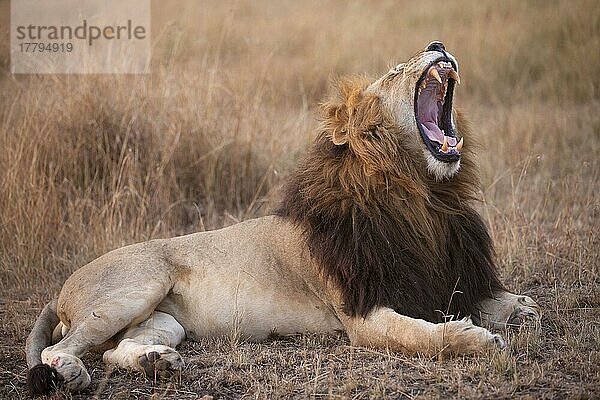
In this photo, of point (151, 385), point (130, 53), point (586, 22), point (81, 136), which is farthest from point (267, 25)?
point (151, 385)

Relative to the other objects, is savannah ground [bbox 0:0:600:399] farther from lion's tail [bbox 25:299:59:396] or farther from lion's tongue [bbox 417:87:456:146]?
lion's tongue [bbox 417:87:456:146]

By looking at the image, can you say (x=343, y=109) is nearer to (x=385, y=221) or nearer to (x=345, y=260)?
(x=385, y=221)

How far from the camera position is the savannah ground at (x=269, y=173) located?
3.91 meters

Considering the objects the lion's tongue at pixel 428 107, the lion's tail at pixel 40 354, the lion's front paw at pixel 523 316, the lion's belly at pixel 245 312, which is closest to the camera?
the lion's tail at pixel 40 354

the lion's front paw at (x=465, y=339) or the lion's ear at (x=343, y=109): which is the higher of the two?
the lion's ear at (x=343, y=109)

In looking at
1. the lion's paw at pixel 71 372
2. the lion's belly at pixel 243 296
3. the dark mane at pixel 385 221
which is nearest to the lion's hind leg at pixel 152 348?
the lion's belly at pixel 243 296

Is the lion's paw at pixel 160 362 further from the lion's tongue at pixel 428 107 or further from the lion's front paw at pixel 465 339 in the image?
the lion's tongue at pixel 428 107

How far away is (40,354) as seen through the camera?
428 cm

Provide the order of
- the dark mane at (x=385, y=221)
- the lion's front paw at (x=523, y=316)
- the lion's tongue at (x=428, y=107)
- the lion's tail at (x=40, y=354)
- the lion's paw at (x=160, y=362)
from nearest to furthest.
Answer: the lion's tail at (x=40, y=354) → the lion's paw at (x=160, y=362) → the dark mane at (x=385, y=221) → the lion's front paw at (x=523, y=316) → the lion's tongue at (x=428, y=107)

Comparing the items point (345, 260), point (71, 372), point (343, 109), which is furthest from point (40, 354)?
point (343, 109)

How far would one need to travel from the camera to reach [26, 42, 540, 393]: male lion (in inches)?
167

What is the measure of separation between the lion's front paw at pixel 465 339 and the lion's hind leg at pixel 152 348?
1.09 meters

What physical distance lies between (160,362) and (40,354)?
2.22ft

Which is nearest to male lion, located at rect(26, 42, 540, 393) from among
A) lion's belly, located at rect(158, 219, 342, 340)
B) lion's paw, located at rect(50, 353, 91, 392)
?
lion's belly, located at rect(158, 219, 342, 340)
